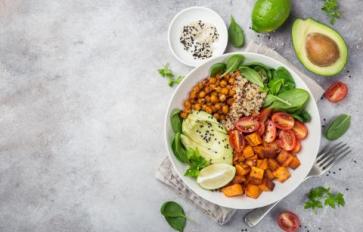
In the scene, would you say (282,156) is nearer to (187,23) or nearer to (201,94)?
(201,94)

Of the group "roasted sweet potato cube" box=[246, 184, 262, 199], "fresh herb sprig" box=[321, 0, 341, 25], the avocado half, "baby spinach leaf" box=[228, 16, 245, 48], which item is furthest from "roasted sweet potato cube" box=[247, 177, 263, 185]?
"fresh herb sprig" box=[321, 0, 341, 25]

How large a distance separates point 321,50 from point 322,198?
0.80 meters

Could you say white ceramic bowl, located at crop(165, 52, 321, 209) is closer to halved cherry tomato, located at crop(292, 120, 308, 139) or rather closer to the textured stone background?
halved cherry tomato, located at crop(292, 120, 308, 139)

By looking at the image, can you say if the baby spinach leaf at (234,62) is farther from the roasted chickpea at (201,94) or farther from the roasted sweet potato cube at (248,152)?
the roasted sweet potato cube at (248,152)

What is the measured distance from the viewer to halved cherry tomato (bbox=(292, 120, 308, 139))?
7.78ft

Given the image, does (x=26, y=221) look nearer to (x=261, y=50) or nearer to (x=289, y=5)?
(x=261, y=50)

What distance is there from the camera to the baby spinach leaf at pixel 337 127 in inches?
103

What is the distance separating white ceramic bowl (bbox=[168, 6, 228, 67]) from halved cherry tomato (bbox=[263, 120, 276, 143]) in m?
0.51

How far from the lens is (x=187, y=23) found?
271cm

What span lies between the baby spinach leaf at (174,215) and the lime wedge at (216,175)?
1.25 feet

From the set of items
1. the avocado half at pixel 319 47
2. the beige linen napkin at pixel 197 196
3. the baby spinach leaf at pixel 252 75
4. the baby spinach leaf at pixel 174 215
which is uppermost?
the avocado half at pixel 319 47

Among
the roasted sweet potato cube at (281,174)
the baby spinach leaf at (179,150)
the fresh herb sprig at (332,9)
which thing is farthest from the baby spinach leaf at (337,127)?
the baby spinach leaf at (179,150)

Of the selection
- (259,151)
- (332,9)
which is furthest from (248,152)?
(332,9)

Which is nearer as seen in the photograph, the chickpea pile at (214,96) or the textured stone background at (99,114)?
the chickpea pile at (214,96)
